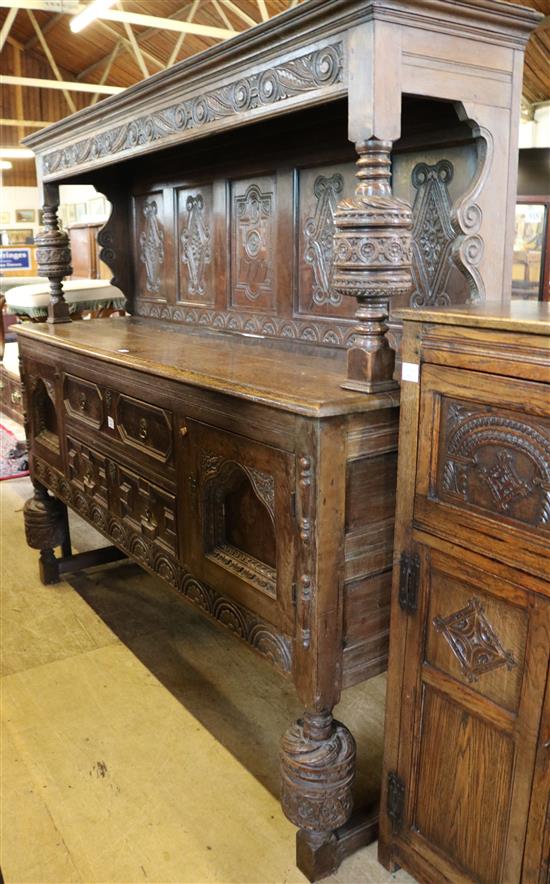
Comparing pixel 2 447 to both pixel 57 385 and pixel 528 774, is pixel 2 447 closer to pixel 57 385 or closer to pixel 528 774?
pixel 57 385

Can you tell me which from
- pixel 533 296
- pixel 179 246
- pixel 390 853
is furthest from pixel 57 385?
pixel 533 296

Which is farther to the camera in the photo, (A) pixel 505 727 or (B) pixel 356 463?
(B) pixel 356 463

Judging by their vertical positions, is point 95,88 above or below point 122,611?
above

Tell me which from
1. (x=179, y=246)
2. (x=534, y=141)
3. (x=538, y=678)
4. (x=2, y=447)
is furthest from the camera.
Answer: (x=534, y=141)

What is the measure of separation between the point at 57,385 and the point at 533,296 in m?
4.56

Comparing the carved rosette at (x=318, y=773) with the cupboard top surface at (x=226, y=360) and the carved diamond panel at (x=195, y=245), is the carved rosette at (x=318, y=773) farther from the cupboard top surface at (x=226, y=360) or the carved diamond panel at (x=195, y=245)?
the carved diamond panel at (x=195, y=245)

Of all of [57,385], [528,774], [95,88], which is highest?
[95,88]

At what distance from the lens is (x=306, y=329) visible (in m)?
2.57

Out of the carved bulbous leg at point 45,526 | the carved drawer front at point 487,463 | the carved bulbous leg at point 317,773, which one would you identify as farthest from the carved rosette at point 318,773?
the carved bulbous leg at point 45,526

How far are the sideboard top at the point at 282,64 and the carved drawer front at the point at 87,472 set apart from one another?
1115mm

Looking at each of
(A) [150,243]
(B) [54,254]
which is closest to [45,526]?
(B) [54,254]

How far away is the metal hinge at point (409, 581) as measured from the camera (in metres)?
1.69

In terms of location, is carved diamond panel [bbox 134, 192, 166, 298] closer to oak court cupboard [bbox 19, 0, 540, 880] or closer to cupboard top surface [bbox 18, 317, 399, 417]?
cupboard top surface [bbox 18, 317, 399, 417]

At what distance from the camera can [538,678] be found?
1.44m
